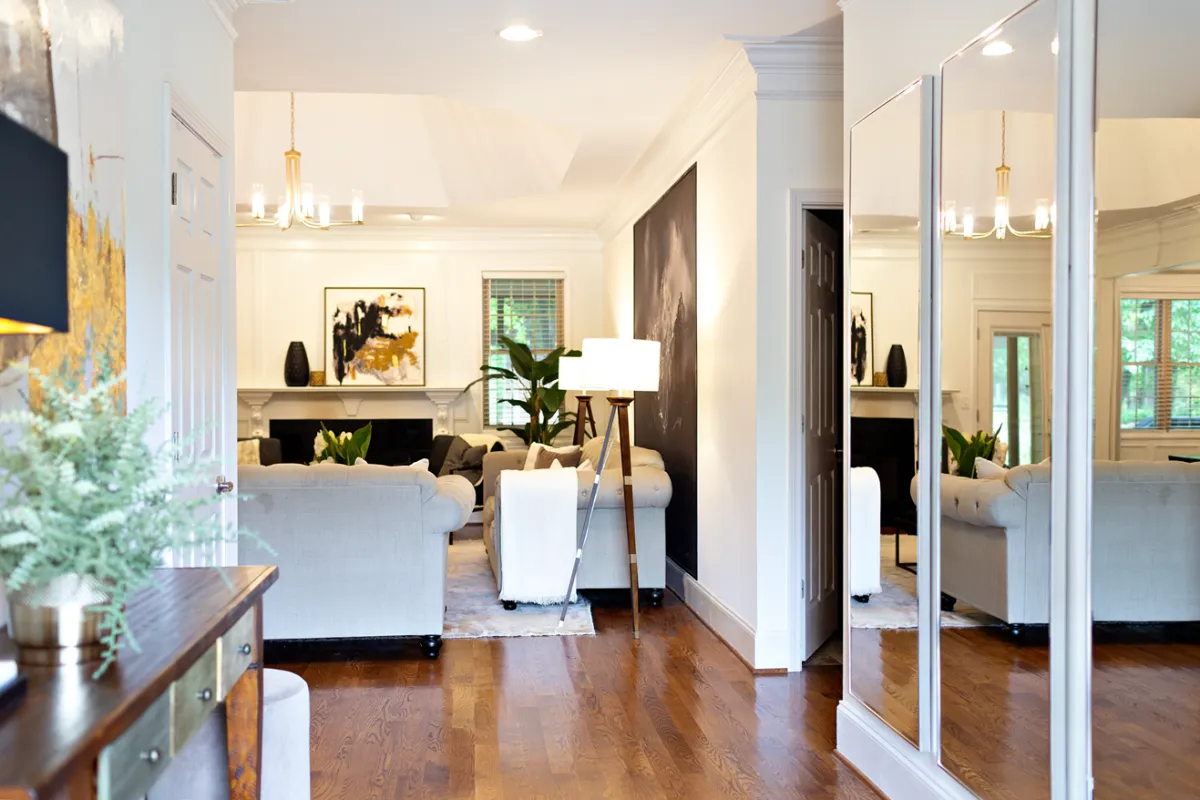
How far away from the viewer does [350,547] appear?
4.61 metres

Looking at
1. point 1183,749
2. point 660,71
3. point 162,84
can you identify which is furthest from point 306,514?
point 1183,749

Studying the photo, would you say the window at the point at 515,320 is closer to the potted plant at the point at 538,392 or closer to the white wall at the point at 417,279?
the white wall at the point at 417,279

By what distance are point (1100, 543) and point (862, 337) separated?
1.31m

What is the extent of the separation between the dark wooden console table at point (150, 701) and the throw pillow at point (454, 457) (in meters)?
6.47

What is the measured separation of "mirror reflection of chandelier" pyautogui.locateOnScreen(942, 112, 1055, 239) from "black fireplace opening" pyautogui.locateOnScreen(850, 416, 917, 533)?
0.59 m

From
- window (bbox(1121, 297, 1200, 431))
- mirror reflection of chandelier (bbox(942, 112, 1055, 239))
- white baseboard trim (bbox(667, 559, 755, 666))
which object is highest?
mirror reflection of chandelier (bbox(942, 112, 1055, 239))

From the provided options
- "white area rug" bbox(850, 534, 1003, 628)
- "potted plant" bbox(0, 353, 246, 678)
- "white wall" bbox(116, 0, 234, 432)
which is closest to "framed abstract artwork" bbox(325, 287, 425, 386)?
"white wall" bbox(116, 0, 234, 432)

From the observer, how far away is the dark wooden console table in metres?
1.14

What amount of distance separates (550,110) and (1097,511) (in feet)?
13.0

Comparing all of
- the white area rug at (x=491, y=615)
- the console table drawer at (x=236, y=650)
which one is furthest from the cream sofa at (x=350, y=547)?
the console table drawer at (x=236, y=650)

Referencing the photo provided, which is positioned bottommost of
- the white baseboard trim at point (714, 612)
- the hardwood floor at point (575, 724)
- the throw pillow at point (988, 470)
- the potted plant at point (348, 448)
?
the hardwood floor at point (575, 724)

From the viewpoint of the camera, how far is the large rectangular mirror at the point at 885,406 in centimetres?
289

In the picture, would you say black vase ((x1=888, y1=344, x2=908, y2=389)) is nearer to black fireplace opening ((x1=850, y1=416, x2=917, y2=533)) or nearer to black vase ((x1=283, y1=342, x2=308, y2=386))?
black fireplace opening ((x1=850, y1=416, x2=917, y2=533))

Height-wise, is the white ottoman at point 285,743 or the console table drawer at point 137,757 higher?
the console table drawer at point 137,757
